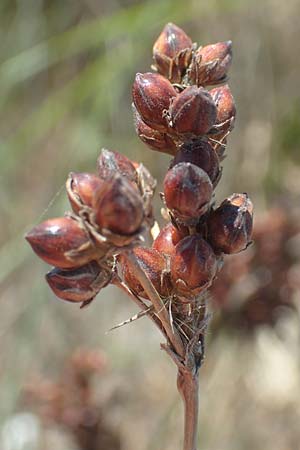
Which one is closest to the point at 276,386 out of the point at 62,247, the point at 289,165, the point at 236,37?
the point at 289,165

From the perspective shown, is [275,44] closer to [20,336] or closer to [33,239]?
[20,336]

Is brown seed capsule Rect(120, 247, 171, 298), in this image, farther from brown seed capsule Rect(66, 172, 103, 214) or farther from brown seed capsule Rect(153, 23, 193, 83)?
brown seed capsule Rect(153, 23, 193, 83)

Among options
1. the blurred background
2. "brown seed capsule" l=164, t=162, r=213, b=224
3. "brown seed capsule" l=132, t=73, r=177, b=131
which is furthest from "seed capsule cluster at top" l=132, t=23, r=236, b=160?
the blurred background

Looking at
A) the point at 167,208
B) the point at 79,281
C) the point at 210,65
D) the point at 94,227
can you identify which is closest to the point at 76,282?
the point at 79,281

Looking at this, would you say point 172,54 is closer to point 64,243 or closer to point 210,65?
point 210,65

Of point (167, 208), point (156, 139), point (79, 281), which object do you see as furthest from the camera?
point (156, 139)
